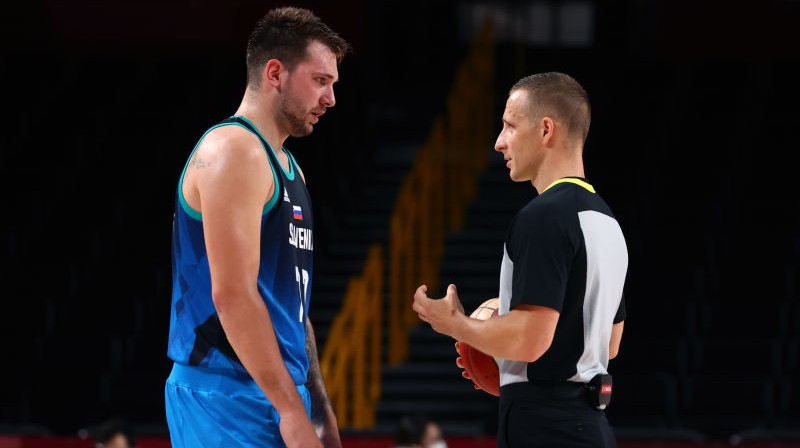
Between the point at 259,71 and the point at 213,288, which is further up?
the point at 259,71

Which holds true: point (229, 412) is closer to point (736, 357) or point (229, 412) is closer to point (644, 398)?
point (644, 398)

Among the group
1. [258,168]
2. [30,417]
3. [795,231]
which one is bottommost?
[30,417]

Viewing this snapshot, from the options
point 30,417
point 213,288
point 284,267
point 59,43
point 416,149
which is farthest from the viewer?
point 59,43

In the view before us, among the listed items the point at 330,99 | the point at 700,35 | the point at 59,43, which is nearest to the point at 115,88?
the point at 59,43

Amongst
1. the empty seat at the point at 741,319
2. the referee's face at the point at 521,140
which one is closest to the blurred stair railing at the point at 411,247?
the empty seat at the point at 741,319

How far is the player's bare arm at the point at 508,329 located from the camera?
339 centimetres

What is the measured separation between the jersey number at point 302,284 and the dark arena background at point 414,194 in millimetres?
5371

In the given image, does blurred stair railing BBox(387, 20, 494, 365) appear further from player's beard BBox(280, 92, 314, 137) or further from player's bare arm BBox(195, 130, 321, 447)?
player's bare arm BBox(195, 130, 321, 447)

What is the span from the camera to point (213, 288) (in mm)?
3191

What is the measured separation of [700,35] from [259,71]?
1326cm

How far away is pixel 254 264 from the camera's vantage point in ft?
10.6

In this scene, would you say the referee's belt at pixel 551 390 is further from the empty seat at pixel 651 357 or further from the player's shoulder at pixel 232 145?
the empty seat at pixel 651 357

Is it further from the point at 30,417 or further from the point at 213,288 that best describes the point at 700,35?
the point at 213,288

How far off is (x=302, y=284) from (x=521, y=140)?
0.74 meters
